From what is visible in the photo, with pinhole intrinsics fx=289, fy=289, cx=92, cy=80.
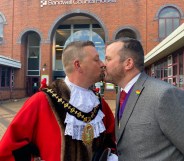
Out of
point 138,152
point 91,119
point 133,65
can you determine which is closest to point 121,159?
point 138,152

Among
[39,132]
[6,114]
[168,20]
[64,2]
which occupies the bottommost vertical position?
[6,114]

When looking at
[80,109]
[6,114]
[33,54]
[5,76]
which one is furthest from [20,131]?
[33,54]

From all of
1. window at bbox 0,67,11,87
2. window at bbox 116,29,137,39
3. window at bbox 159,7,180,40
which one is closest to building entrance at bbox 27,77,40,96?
window at bbox 0,67,11,87

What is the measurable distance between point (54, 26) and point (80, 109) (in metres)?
25.7

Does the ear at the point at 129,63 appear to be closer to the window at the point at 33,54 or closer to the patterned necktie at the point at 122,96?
the patterned necktie at the point at 122,96

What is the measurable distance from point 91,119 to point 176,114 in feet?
2.31

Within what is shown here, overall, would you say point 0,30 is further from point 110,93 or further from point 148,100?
point 148,100

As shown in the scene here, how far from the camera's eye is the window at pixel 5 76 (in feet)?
78.8

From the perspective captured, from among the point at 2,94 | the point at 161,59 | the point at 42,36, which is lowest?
the point at 2,94

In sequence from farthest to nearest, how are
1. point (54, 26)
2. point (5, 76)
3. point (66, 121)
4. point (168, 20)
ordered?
point (54, 26) < point (168, 20) < point (5, 76) < point (66, 121)

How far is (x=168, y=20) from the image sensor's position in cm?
2550

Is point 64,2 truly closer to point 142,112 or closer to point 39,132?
point 39,132

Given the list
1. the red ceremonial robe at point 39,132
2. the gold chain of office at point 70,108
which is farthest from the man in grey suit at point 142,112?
the red ceremonial robe at point 39,132

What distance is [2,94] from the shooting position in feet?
77.8
